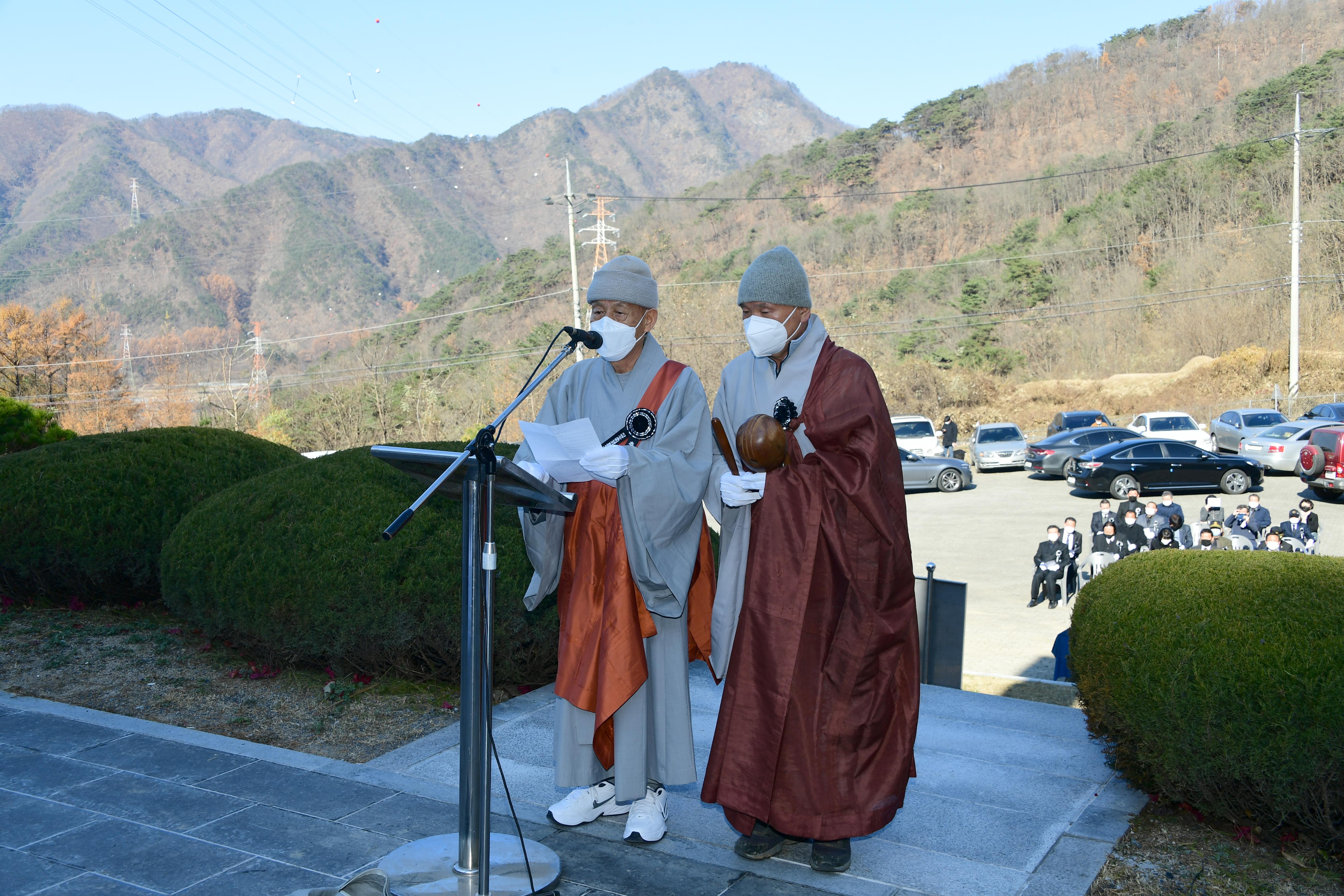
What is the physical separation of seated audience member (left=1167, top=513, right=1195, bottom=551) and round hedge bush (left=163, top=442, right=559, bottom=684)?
11357 millimetres

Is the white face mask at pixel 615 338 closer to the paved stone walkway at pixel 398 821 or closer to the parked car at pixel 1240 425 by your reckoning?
the paved stone walkway at pixel 398 821

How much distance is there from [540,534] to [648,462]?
542mm

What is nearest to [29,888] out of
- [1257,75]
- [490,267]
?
[490,267]

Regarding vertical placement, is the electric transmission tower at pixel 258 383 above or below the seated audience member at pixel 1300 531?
above

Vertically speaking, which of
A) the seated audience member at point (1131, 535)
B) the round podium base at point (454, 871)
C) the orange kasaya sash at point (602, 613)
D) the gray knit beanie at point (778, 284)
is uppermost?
the gray knit beanie at point (778, 284)

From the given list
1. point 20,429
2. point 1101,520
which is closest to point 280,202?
point 20,429

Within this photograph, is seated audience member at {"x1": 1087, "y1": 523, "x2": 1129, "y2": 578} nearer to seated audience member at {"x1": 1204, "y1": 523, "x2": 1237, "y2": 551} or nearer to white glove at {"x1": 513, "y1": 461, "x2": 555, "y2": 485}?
seated audience member at {"x1": 1204, "y1": 523, "x2": 1237, "y2": 551}

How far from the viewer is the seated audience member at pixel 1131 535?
14.7 metres

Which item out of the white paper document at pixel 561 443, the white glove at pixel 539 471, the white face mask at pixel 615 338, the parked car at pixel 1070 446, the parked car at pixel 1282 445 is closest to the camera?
the white paper document at pixel 561 443

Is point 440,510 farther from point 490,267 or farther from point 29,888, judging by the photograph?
point 490,267

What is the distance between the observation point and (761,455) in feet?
11.6

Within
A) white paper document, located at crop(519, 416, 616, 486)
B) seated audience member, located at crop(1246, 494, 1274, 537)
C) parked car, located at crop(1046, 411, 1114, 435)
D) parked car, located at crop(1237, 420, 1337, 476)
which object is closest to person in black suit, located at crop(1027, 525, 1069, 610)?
seated audience member, located at crop(1246, 494, 1274, 537)

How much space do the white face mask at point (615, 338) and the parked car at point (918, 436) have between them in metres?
25.7

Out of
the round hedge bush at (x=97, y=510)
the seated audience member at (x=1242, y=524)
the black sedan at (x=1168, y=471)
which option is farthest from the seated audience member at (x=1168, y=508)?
the round hedge bush at (x=97, y=510)
